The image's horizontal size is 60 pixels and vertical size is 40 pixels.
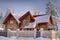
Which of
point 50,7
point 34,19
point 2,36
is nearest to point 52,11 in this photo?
point 50,7

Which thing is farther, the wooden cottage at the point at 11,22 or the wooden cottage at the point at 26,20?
the wooden cottage at the point at 11,22

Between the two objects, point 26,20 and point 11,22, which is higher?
point 26,20

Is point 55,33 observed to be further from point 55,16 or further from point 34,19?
point 55,16

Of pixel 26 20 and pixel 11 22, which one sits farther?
pixel 11 22

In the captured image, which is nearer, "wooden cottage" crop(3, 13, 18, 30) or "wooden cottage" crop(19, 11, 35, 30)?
"wooden cottage" crop(19, 11, 35, 30)

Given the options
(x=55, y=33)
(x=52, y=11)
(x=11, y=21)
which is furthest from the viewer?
(x=52, y=11)

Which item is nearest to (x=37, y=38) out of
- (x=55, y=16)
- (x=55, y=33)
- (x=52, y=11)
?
(x=55, y=33)

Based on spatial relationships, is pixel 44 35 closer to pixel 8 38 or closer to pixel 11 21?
pixel 8 38

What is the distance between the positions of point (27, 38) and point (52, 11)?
20947mm

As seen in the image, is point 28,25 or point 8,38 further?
point 28,25

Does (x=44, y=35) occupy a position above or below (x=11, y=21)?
below

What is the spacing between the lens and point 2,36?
2175 centimetres

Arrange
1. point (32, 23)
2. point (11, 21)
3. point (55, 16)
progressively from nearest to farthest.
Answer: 1. point (32, 23)
2. point (11, 21)
3. point (55, 16)

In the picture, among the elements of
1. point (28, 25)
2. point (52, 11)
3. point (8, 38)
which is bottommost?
point (8, 38)
